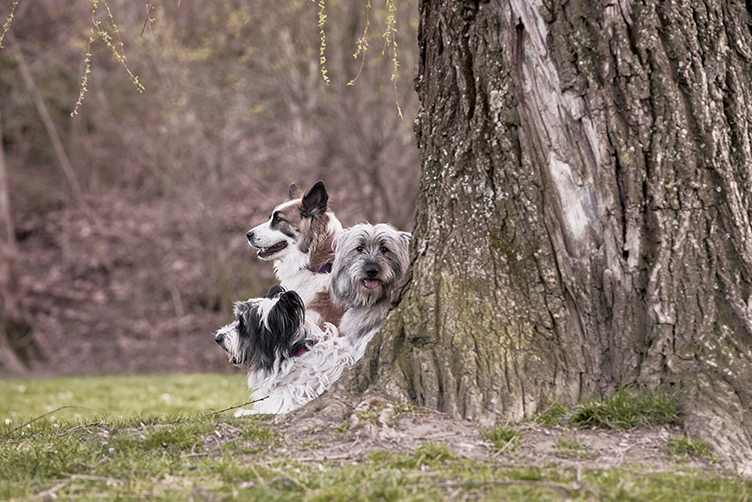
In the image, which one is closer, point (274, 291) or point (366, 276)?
point (366, 276)

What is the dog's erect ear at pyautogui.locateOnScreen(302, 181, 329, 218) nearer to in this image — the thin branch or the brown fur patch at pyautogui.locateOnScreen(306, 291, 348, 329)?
the brown fur patch at pyautogui.locateOnScreen(306, 291, 348, 329)

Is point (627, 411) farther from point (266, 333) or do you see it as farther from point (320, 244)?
point (320, 244)

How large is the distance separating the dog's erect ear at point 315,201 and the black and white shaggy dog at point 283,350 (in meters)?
1.36

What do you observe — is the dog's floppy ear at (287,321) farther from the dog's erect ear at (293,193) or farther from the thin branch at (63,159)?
the thin branch at (63,159)

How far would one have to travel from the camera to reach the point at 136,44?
14.6 m

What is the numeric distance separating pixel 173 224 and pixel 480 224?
15.0m

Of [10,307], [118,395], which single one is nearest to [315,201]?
[118,395]

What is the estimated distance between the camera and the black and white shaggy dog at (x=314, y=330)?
5055 mm

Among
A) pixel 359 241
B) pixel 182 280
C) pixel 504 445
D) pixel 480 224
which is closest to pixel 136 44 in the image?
pixel 182 280

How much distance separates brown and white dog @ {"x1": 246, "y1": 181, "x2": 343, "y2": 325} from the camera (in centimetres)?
628

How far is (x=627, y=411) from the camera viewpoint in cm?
353

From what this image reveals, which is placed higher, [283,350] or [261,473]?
[283,350]

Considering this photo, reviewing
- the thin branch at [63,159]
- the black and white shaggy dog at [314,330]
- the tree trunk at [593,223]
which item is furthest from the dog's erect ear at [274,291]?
the thin branch at [63,159]

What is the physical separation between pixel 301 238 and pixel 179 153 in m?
11.0
